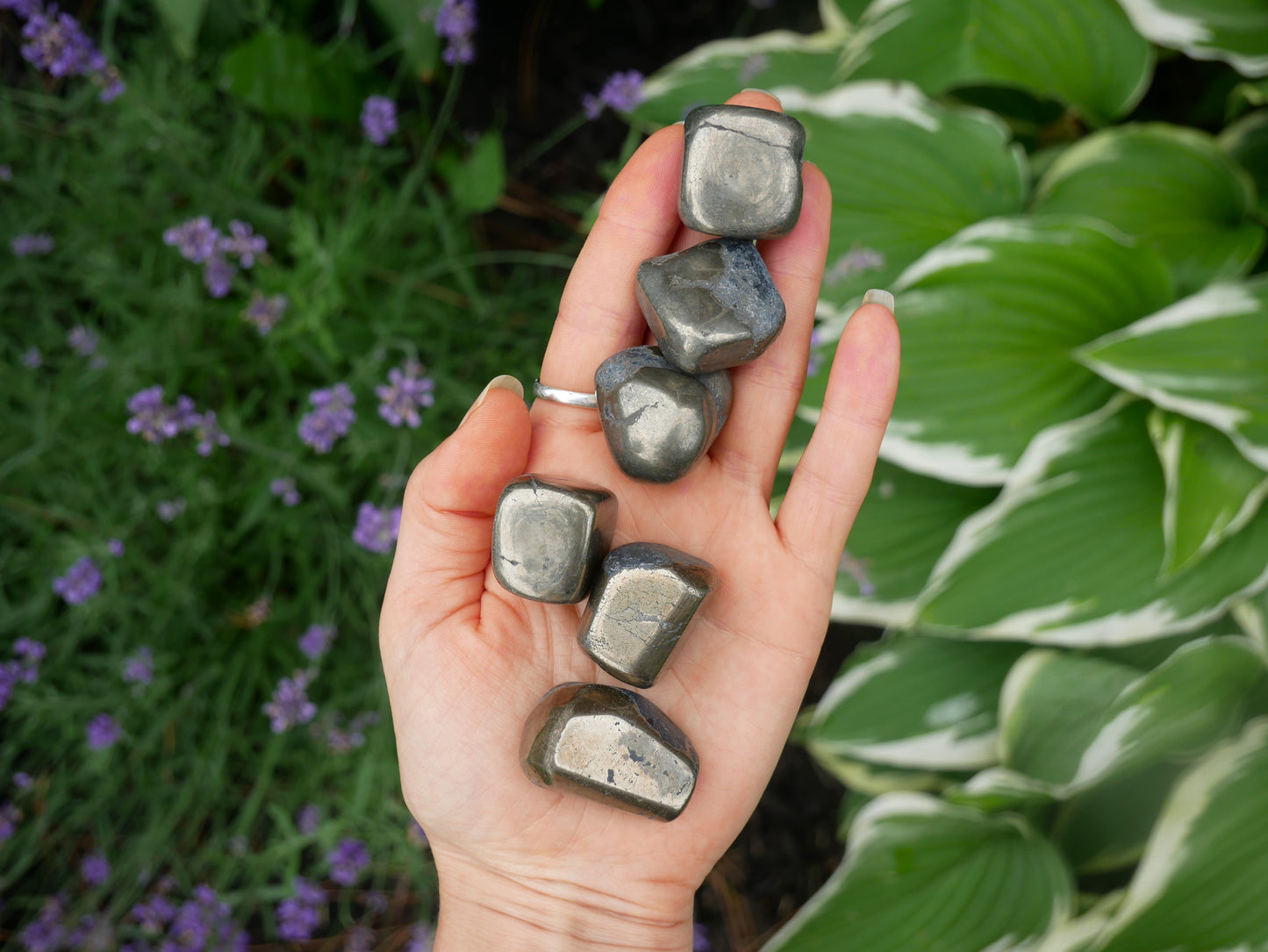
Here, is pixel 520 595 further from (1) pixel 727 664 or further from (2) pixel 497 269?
(2) pixel 497 269

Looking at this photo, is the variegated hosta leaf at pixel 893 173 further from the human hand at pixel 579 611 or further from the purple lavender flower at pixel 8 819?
the purple lavender flower at pixel 8 819

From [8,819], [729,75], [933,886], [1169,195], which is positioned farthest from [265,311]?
[1169,195]

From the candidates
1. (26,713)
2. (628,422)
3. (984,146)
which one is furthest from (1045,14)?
(26,713)

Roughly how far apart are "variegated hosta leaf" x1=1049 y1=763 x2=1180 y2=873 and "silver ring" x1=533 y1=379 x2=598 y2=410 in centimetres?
126

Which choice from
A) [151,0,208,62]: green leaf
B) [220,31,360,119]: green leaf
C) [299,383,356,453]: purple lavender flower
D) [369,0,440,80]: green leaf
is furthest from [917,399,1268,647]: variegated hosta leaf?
[151,0,208,62]: green leaf

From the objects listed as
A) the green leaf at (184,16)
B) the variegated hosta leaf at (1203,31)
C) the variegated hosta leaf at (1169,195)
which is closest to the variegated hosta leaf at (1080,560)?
the variegated hosta leaf at (1169,195)

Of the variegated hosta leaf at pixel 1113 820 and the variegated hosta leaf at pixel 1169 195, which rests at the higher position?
the variegated hosta leaf at pixel 1169 195

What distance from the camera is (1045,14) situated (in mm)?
1613

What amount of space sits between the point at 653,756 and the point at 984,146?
4.13 feet

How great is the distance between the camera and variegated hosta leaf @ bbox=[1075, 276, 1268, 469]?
4.42ft

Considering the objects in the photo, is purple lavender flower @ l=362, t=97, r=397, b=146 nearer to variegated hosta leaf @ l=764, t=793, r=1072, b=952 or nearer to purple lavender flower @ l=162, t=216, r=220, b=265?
purple lavender flower @ l=162, t=216, r=220, b=265

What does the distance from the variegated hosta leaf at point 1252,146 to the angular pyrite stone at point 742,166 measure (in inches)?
43.2

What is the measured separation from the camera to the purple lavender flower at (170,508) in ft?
5.06

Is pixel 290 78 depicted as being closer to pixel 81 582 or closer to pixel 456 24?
pixel 456 24
